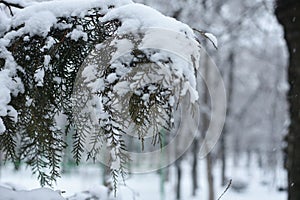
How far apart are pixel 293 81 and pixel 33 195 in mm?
1924

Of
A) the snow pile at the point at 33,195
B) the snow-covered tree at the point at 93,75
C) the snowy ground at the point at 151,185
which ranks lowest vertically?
the snowy ground at the point at 151,185

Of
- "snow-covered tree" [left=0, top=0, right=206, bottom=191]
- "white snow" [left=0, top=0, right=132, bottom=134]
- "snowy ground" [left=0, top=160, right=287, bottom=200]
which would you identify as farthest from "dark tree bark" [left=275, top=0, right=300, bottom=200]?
"snowy ground" [left=0, top=160, right=287, bottom=200]

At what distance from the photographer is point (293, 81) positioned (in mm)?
2617

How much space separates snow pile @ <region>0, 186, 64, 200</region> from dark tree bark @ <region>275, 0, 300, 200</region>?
1.58m

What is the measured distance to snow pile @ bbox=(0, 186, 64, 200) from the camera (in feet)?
4.18

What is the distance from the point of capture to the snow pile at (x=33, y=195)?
127cm

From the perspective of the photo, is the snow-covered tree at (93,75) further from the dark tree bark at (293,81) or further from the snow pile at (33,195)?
the dark tree bark at (293,81)

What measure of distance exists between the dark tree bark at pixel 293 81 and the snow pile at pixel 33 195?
158 centimetres

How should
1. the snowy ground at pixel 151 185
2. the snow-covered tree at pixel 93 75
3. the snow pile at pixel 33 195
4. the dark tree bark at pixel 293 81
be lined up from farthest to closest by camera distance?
the snowy ground at pixel 151 185 < the dark tree bark at pixel 293 81 < the snow pile at pixel 33 195 < the snow-covered tree at pixel 93 75

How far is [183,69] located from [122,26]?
0.73ft

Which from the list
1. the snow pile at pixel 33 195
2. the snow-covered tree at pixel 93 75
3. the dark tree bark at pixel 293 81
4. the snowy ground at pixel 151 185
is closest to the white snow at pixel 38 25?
the snow-covered tree at pixel 93 75

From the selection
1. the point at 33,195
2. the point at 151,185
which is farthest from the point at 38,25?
the point at 151,185

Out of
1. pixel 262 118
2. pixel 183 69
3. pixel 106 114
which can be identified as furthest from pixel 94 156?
pixel 262 118

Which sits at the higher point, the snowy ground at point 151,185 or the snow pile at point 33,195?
the snow pile at point 33,195
